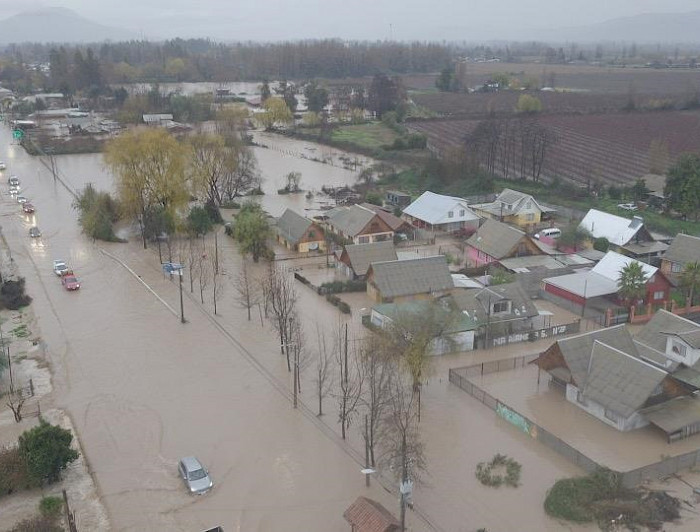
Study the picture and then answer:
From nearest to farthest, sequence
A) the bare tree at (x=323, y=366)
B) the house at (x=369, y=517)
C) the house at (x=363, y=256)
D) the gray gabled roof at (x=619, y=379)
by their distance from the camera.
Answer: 1. the house at (x=369, y=517)
2. the gray gabled roof at (x=619, y=379)
3. the bare tree at (x=323, y=366)
4. the house at (x=363, y=256)

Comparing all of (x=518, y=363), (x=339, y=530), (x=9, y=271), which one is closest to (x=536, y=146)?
(x=518, y=363)

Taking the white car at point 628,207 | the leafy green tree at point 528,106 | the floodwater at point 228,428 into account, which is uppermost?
the leafy green tree at point 528,106

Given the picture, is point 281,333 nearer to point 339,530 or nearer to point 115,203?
point 339,530

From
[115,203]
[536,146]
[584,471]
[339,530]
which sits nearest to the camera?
[339,530]

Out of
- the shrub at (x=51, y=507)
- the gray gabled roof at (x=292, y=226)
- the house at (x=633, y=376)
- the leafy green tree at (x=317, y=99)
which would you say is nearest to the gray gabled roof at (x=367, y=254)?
the gray gabled roof at (x=292, y=226)

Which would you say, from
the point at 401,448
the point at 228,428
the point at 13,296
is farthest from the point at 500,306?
the point at 13,296

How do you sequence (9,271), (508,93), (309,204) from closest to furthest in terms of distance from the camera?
(9,271)
(309,204)
(508,93)

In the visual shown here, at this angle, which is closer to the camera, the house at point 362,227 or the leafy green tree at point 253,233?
the leafy green tree at point 253,233

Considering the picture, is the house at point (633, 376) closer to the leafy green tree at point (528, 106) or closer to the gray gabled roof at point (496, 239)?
the gray gabled roof at point (496, 239)
